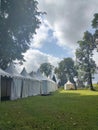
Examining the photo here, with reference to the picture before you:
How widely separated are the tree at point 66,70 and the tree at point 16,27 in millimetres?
81136

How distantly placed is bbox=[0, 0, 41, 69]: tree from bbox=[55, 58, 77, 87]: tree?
3194 inches

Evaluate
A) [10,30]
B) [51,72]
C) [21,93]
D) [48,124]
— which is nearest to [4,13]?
[10,30]

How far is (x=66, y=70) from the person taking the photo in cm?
11900

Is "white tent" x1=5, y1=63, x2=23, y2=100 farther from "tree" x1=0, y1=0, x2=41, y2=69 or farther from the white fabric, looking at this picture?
"tree" x1=0, y1=0, x2=41, y2=69

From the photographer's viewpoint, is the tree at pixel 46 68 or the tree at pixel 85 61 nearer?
the tree at pixel 85 61

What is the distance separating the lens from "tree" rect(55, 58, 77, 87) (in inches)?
4633

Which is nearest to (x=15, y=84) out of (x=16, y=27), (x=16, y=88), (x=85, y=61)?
(x=16, y=88)

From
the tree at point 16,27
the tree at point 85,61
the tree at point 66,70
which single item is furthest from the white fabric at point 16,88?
the tree at point 66,70

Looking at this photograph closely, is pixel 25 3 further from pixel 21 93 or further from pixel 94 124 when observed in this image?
pixel 94 124

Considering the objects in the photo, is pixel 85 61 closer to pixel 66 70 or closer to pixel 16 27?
pixel 16 27

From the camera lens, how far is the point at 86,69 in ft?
227

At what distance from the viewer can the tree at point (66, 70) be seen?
118 metres

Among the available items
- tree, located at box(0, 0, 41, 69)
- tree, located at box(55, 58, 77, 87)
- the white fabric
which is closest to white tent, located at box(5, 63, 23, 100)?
the white fabric

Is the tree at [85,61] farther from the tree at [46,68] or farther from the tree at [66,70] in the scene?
the tree at [46,68]
